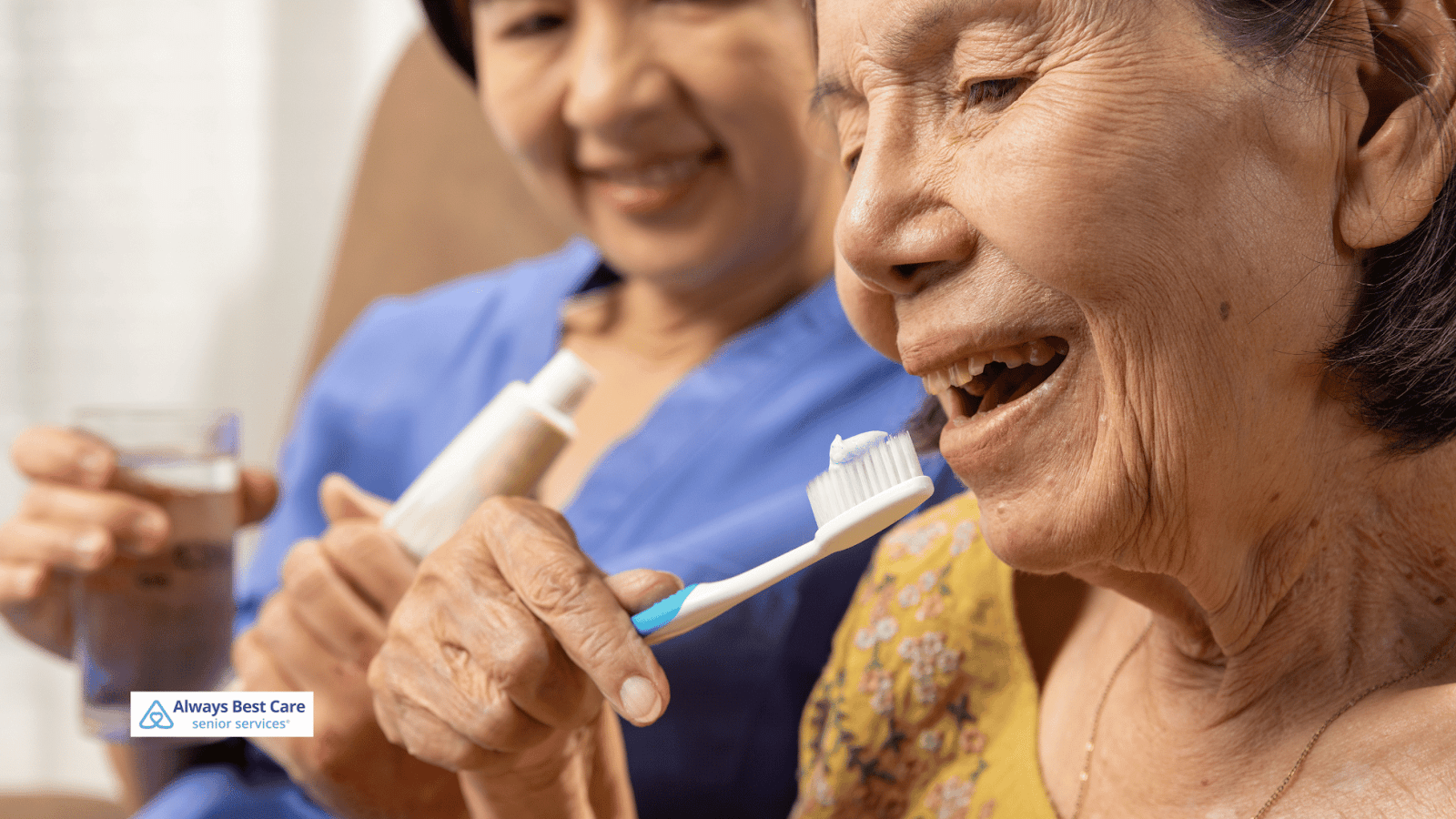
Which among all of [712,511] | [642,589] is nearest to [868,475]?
[642,589]

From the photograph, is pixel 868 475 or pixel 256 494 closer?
pixel 868 475

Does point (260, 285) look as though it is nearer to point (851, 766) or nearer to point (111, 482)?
point (111, 482)

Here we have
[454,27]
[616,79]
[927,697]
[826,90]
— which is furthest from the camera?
[454,27]

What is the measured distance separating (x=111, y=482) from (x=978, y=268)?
26.2 inches

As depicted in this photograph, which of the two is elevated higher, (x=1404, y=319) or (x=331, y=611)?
(x=1404, y=319)

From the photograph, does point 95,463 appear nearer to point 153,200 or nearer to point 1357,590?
point 1357,590

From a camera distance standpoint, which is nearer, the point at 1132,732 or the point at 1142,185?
the point at 1142,185

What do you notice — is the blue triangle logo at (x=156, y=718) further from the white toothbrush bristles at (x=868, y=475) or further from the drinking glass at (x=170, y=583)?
the white toothbrush bristles at (x=868, y=475)

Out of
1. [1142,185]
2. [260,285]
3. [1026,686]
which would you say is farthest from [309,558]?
[260,285]

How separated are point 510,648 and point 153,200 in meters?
1.70

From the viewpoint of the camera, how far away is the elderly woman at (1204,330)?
0.43 metres

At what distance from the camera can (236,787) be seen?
0.95 meters

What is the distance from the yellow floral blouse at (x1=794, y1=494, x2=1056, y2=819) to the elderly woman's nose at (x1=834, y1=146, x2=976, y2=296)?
28 cm

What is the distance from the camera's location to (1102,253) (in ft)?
1.42
